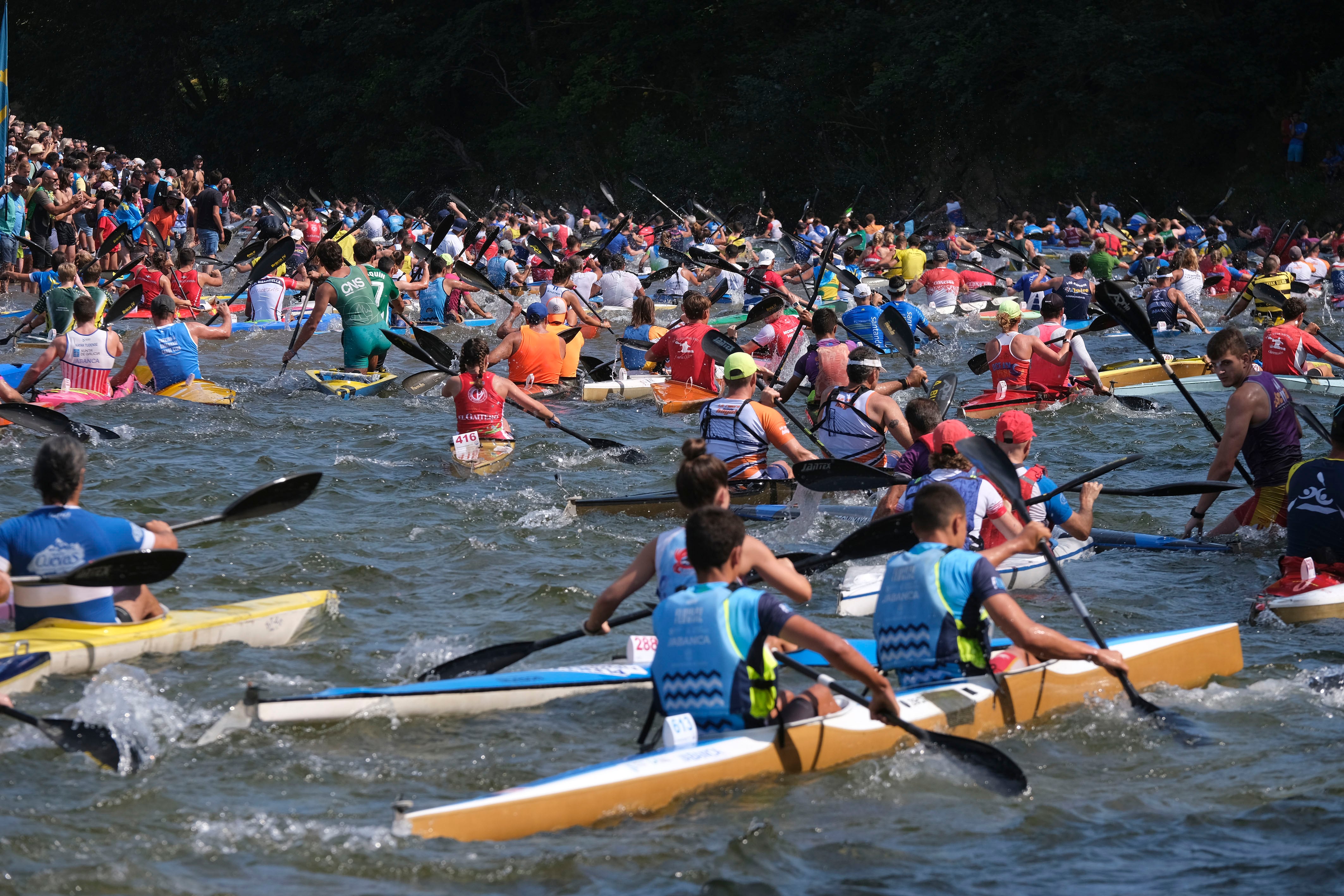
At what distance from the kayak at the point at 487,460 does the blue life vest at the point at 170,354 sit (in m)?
3.33

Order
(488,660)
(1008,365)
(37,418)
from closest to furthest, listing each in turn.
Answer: (488,660) < (37,418) < (1008,365)

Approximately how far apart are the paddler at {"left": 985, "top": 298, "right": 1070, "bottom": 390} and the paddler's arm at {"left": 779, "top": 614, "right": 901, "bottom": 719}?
7.94m

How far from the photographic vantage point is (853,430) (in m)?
9.66

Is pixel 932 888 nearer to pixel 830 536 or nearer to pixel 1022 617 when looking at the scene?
pixel 1022 617

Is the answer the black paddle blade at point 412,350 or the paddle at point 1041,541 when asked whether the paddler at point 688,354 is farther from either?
the paddle at point 1041,541

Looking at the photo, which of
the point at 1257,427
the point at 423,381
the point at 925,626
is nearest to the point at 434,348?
the point at 423,381

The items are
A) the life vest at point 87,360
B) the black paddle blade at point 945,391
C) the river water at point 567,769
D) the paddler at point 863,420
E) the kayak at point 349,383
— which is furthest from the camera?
the kayak at point 349,383

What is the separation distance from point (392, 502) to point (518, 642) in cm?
431

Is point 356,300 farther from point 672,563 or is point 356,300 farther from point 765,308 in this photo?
point 672,563

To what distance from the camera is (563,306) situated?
14.3m

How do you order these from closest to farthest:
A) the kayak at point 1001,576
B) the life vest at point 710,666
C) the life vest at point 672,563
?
the life vest at point 710,666 < the life vest at point 672,563 < the kayak at point 1001,576

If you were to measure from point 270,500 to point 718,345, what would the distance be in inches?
204

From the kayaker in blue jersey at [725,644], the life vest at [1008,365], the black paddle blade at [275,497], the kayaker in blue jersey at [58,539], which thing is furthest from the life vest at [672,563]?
the life vest at [1008,365]

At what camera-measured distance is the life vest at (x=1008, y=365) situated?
42.6 ft
